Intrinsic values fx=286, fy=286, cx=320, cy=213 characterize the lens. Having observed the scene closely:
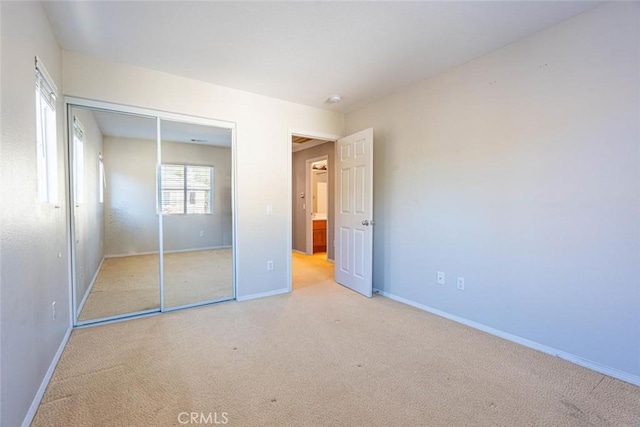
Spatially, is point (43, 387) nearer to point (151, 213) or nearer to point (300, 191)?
point (151, 213)

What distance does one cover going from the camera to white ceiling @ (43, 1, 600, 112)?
6.53 feet

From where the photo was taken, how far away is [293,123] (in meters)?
3.88

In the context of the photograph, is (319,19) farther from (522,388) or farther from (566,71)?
(522,388)

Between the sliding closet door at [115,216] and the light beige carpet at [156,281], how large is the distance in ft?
0.04

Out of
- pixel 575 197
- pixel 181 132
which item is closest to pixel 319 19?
pixel 181 132

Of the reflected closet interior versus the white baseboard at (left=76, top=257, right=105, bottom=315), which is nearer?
the white baseboard at (left=76, top=257, right=105, bottom=315)

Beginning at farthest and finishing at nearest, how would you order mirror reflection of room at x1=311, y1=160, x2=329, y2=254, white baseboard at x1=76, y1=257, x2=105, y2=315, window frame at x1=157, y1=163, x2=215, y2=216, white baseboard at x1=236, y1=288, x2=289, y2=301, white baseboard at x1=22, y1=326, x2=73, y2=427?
1. mirror reflection of room at x1=311, y1=160, x2=329, y2=254
2. white baseboard at x1=236, y1=288, x2=289, y2=301
3. window frame at x1=157, y1=163, x2=215, y2=216
4. white baseboard at x1=76, y1=257, x2=105, y2=315
5. white baseboard at x1=22, y1=326, x2=73, y2=427

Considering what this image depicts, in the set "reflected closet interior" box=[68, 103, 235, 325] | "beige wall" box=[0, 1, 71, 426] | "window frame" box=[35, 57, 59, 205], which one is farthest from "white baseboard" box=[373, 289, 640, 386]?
"window frame" box=[35, 57, 59, 205]

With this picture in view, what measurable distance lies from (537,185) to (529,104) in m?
0.67

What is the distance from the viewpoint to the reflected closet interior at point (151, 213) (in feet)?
10.4

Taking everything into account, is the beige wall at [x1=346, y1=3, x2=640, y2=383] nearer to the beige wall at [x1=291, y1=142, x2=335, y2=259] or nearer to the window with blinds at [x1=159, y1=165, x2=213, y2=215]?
the window with blinds at [x1=159, y1=165, x2=213, y2=215]

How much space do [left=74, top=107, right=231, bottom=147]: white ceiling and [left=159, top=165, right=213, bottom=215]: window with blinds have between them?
35 cm

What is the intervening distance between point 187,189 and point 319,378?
2.78 metres

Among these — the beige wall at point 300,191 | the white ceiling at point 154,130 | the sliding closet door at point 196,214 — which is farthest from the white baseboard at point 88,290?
the beige wall at point 300,191
